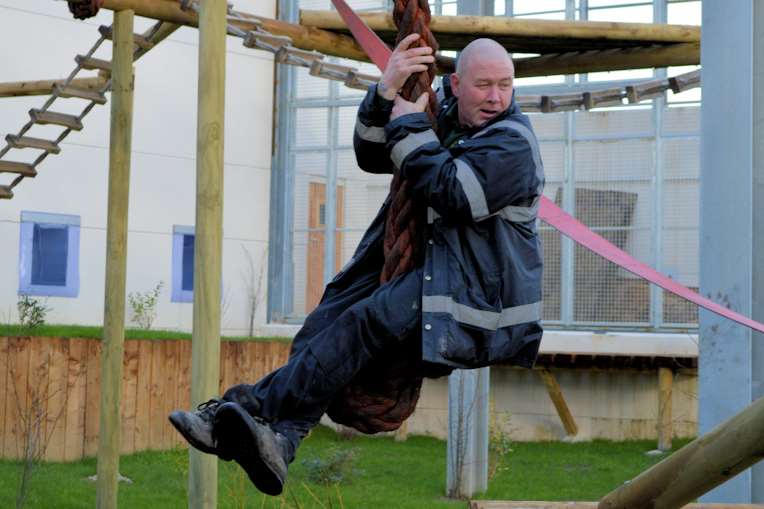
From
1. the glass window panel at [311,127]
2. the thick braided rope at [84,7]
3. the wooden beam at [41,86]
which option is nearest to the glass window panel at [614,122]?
the glass window panel at [311,127]

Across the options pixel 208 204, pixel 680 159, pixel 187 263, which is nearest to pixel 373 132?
pixel 208 204

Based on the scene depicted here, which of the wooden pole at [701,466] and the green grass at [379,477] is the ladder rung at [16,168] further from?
the wooden pole at [701,466]

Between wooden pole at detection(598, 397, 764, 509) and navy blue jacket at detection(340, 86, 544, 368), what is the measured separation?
469 mm

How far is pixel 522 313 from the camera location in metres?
3.55

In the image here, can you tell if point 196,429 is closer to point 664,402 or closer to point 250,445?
point 250,445

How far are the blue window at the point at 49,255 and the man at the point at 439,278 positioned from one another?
548 inches

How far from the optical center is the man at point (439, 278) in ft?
11.3

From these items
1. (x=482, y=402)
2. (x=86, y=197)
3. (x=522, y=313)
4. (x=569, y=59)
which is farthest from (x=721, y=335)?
(x=86, y=197)

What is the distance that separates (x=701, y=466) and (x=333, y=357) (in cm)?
102

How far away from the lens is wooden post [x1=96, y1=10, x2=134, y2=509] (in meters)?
9.57

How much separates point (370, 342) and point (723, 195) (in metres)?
3.57

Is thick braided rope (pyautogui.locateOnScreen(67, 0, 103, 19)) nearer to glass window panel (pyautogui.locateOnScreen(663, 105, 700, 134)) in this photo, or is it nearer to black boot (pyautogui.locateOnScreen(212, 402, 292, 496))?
black boot (pyautogui.locateOnScreen(212, 402, 292, 496))

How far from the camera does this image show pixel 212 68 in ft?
25.3

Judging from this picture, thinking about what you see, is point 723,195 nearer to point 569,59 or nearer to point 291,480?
point 569,59
